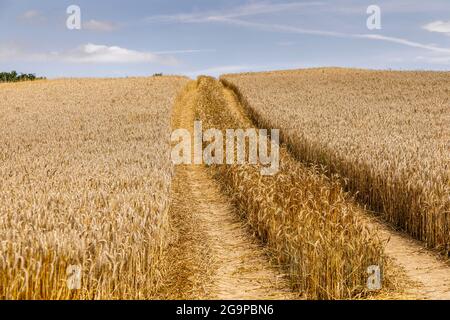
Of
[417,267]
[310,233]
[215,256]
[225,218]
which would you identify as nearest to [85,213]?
[215,256]

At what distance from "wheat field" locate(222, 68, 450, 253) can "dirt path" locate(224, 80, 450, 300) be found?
289 mm

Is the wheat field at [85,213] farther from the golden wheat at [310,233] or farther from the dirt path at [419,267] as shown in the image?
the dirt path at [419,267]

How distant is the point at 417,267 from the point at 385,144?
24.5 ft

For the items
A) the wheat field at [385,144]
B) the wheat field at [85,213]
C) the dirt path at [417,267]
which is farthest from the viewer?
the wheat field at [385,144]

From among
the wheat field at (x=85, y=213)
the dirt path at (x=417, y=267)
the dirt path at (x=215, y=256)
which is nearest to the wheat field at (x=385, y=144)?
the dirt path at (x=417, y=267)

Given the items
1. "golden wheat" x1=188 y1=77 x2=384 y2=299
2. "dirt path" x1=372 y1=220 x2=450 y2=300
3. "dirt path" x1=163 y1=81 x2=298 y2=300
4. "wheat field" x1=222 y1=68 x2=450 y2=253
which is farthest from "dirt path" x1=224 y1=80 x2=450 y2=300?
"dirt path" x1=163 y1=81 x2=298 y2=300

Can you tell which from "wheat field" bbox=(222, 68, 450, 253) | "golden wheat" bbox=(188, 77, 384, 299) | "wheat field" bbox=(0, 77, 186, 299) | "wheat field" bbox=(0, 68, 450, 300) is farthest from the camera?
"wheat field" bbox=(222, 68, 450, 253)

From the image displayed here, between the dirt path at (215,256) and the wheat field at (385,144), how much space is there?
3071 mm

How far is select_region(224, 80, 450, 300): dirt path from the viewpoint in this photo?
7078mm

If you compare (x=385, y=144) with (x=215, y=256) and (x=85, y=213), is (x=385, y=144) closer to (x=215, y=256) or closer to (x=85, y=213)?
(x=215, y=256)

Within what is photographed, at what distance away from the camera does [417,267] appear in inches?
321

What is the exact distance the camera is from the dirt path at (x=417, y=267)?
7.08 meters

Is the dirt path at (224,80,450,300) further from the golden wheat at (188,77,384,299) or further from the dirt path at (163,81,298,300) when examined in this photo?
the dirt path at (163,81,298,300)

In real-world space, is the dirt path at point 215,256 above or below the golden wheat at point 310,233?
below
